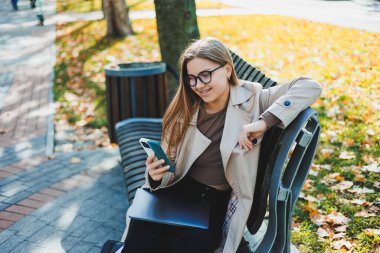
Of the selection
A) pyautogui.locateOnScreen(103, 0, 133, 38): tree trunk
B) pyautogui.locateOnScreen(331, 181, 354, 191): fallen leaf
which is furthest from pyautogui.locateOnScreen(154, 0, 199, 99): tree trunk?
pyautogui.locateOnScreen(103, 0, 133, 38): tree trunk

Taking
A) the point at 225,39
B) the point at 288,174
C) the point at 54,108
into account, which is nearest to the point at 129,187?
the point at 288,174

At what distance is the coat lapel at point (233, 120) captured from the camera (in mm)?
2250

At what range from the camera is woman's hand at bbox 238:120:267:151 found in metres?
2.16

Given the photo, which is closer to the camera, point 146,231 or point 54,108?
point 146,231

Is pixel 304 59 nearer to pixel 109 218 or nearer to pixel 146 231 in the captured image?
pixel 109 218

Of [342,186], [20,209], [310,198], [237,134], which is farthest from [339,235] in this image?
[20,209]

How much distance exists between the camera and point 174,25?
16.4 feet

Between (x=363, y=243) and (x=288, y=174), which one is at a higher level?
(x=288, y=174)

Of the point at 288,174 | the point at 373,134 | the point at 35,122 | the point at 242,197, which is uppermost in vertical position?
the point at 288,174

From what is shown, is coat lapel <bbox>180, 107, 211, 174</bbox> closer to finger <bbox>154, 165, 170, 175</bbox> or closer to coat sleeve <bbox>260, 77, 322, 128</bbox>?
finger <bbox>154, 165, 170, 175</bbox>

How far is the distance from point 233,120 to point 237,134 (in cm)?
10

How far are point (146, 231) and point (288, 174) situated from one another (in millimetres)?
842

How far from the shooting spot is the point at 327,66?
22.3 feet

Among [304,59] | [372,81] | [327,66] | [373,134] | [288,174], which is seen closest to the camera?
[288,174]
